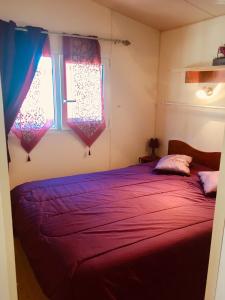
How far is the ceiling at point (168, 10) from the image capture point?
2.71 meters

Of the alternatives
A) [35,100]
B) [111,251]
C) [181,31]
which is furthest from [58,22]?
[111,251]

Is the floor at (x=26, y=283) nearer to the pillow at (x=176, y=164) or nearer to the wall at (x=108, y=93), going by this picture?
the wall at (x=108, y=93)

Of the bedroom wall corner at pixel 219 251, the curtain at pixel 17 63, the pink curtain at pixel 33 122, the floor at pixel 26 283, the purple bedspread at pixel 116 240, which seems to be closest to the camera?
the bedroom wall corner at pixel 219 251

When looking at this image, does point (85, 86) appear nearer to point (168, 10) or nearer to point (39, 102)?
point (39, 102)

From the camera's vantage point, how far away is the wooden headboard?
3150mm

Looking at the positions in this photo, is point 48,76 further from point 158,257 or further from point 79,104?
point 158,257

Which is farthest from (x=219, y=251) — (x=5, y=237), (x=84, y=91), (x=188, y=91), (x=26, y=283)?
(x=188, y=91)

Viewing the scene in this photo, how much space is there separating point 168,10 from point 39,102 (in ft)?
5.99

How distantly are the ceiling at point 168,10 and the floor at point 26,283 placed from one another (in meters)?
Answer: 2.95

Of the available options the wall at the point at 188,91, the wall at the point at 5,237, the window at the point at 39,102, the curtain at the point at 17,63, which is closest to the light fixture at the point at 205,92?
the wall at the point at 188,91

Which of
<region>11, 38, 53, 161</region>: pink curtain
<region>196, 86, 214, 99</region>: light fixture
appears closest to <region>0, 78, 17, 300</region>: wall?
<region>11, 38, 53, 161</region>: pink curtain

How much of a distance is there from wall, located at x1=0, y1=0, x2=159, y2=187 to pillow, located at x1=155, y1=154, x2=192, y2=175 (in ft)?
2.72

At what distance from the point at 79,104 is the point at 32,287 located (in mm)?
2097

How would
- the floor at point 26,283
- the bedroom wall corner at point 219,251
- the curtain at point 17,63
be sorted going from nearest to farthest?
the bedroom wall corner at point 219,251
the floor at point 26,283
the curtain at point 17,63
